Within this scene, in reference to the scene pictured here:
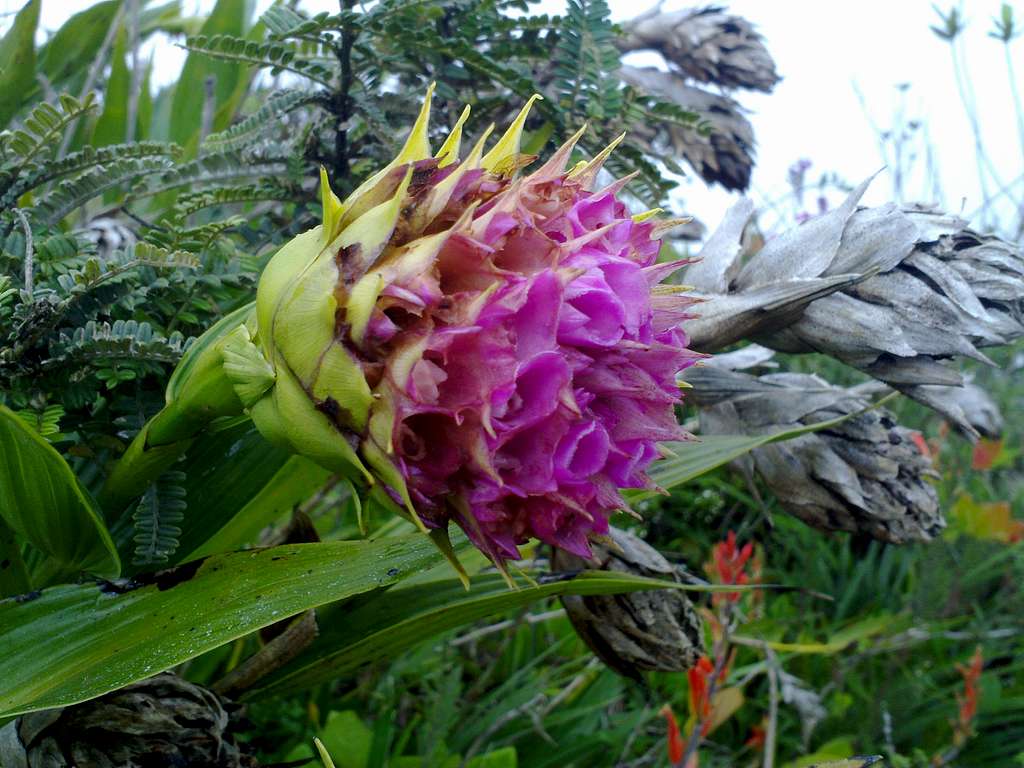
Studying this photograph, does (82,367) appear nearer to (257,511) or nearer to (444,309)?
(257,511)

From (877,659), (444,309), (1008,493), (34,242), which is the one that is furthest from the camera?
(1008,493)

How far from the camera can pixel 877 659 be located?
1750 millimetres

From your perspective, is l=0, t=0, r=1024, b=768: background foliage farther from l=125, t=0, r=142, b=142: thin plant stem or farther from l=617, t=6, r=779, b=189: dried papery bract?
l=617, t=6, r=779, b=189: dried papery bract

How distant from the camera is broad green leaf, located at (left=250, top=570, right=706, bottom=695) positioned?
60 cm

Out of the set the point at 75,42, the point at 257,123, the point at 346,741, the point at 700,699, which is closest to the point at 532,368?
the point at 257,123

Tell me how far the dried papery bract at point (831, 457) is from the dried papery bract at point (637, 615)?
0.50 feet

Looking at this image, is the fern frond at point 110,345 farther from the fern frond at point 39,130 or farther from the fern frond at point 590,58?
the fern frond at point 590,58

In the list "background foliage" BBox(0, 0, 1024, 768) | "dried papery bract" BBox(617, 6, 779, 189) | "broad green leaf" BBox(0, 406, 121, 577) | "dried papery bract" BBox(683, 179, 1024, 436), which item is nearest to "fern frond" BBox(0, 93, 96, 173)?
"background foliage" BBox(0, 0, 1024, 768)

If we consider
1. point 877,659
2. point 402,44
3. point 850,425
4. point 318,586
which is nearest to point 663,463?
point 850,425

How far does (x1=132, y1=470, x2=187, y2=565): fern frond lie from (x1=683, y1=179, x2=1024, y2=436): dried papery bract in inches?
16.1

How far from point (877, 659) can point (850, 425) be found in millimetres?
1150

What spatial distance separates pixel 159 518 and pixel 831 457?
555 millimetres

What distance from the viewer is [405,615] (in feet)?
2.15

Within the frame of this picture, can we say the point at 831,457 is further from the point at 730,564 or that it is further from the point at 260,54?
the point at 260,54
